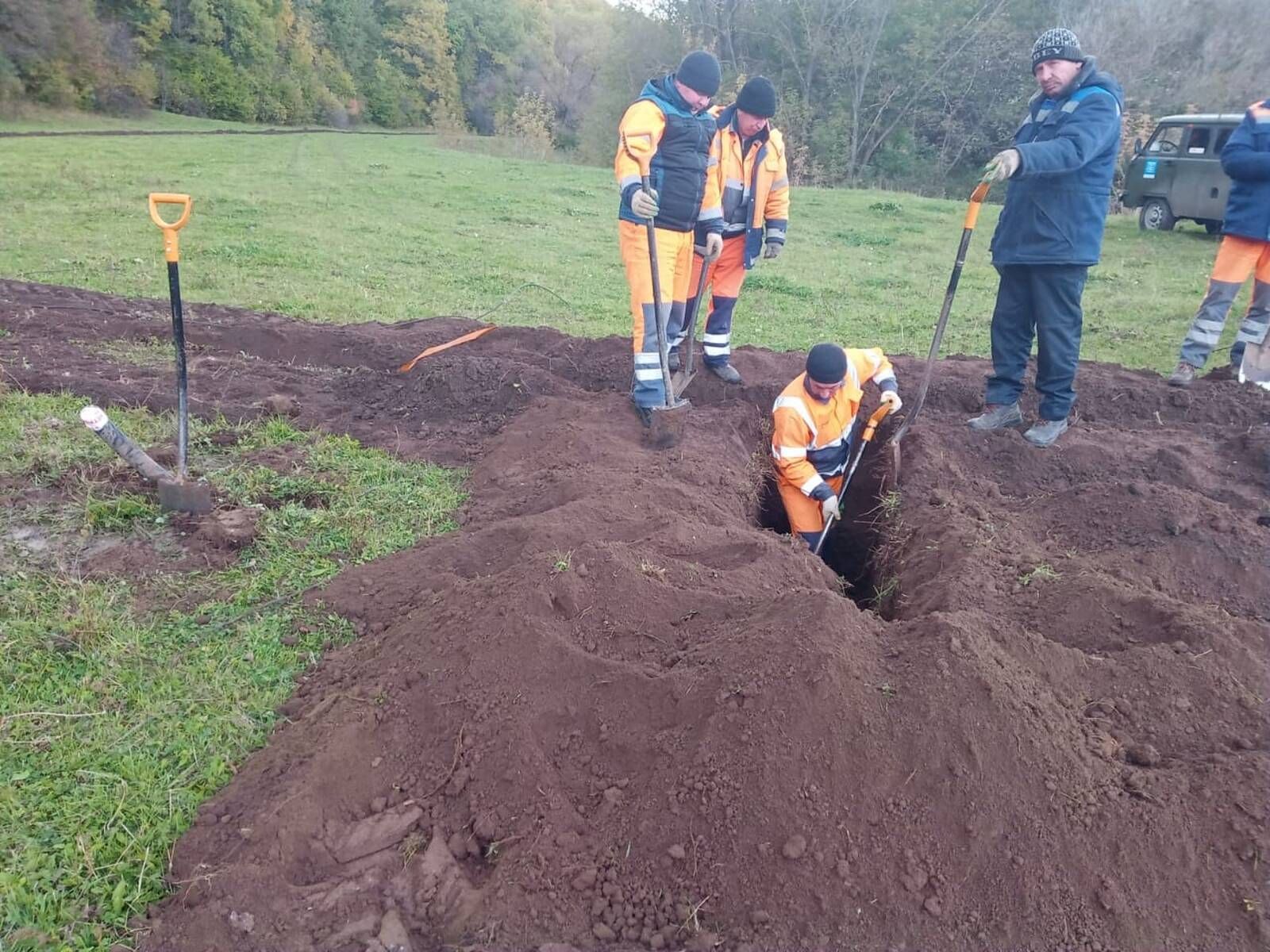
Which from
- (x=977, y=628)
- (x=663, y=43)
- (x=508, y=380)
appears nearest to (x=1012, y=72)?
(x=663, y=43)

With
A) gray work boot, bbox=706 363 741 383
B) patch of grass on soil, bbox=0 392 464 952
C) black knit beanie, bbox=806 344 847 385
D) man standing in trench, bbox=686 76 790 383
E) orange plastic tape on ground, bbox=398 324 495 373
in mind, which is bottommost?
orange plastic tape on ground, bbox=398 324 495 373

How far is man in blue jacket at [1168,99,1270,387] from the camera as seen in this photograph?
6012 millimetres

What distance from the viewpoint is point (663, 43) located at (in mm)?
30469

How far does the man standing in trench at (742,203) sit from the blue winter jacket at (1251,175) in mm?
3305

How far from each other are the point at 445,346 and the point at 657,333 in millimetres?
2273

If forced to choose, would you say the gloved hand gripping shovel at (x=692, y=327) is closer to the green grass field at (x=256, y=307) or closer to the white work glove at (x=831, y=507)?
the white work glove at (x=831, y=507)

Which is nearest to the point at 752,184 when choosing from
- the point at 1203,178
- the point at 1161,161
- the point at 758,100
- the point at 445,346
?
the point at 758,100

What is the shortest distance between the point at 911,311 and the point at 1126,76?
66.1 ft

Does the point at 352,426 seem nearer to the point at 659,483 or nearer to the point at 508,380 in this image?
the point at 508,380

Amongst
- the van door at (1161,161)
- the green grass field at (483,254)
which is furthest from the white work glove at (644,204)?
the van door at (1161,161)

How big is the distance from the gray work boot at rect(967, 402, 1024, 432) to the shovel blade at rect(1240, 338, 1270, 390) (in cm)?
244

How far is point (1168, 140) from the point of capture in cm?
1494

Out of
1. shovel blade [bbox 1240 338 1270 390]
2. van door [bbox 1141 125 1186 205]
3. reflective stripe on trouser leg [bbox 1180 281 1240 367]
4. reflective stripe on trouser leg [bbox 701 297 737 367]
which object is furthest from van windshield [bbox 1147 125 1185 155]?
reflective stripe on trouser leg [bbox 701 297 737 367]

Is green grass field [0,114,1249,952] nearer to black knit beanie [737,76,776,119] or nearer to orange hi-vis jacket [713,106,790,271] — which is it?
A: orange hi-vis jacket [713,106,790,271]
